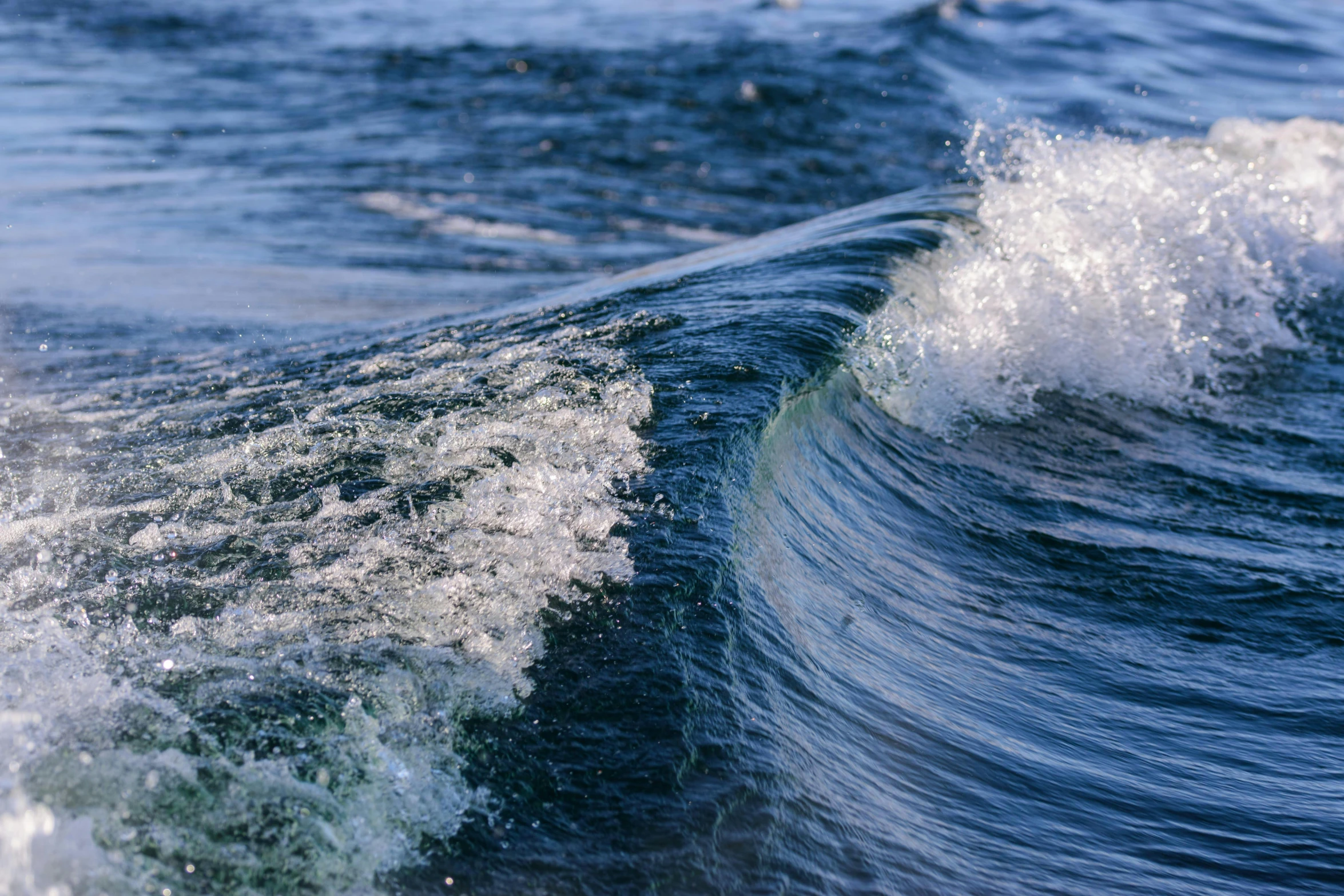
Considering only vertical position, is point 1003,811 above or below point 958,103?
below

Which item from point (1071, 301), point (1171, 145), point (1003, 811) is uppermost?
point (1171, 145)

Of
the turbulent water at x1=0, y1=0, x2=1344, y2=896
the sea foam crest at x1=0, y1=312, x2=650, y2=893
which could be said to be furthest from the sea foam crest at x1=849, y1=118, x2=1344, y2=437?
the sea foam crest at x1=0, y1=312, x2=650, y2=893

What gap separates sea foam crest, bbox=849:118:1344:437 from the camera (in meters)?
5.34

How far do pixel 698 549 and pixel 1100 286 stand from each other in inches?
156

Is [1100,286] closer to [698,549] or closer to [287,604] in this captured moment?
[698,549]

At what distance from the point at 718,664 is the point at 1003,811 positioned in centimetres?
79

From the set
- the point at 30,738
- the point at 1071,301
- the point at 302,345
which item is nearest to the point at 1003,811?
the point at 30,738

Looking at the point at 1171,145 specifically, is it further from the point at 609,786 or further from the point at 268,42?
the point at 268,42

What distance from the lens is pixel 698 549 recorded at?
3.33 m

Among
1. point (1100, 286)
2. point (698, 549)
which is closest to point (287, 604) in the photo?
point (698, 549)

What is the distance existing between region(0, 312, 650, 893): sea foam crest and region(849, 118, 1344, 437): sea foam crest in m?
1.70

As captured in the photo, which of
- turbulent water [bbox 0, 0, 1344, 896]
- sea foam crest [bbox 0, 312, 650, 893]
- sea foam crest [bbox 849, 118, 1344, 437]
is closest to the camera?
sea foam crest [bbox 0, 312, 650, 893]

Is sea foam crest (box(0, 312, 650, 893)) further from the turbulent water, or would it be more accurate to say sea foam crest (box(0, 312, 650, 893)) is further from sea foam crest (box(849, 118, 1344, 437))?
sea foam crest (box(849, 118, 1344, 437))

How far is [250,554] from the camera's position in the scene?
314cm
